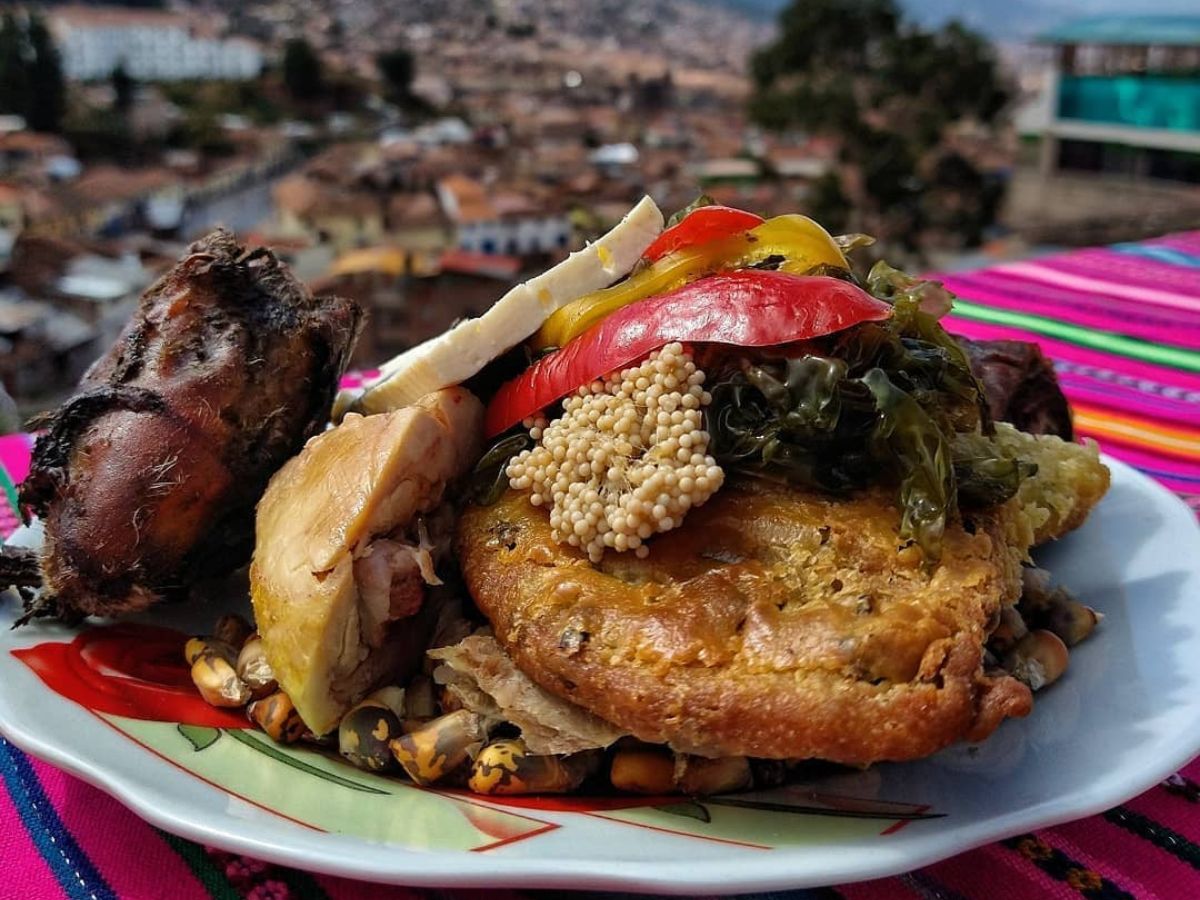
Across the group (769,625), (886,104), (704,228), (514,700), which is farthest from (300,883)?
(886,104)

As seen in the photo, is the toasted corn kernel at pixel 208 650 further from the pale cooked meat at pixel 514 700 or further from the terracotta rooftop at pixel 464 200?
the terracotta rooftop at pixel 464 200

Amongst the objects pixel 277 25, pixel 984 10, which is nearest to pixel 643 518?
pixel 277 25

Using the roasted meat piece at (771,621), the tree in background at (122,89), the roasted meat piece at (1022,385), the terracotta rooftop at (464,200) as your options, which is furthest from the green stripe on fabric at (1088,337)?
the tree in background at (122,89)

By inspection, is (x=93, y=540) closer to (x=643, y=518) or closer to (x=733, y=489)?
(x=643, y=518)

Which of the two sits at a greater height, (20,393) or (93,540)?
(93,540)

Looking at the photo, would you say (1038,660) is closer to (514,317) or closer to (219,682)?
(514,317)

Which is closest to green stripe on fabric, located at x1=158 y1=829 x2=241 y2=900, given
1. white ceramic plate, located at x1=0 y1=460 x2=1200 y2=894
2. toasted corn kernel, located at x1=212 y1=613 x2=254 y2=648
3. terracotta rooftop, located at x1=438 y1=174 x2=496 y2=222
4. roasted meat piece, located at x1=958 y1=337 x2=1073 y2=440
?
white ceramic plate, located at x1=0 y1=460 x2=1200 y2=894

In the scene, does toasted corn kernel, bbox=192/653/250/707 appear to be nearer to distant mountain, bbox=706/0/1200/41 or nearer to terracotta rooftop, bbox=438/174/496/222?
terracotta rooftop, bbox=438/174/496/222
